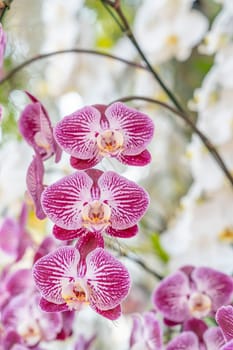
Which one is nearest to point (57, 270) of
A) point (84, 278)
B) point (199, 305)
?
point (84, 278)

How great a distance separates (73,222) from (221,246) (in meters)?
0.34

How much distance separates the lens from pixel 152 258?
759 mm

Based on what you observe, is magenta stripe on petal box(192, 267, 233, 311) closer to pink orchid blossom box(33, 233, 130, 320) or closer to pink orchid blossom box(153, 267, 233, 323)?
pink orchid blossom box(153, 267, 233, 323)

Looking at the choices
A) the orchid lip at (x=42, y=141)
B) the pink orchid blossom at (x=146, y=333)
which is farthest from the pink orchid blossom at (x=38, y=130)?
the pink orchid blossom at (x=146, y=333)

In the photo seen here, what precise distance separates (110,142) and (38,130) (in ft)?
0.21

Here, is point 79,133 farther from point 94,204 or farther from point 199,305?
point 199,305

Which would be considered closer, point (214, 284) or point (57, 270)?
point (57, 270)

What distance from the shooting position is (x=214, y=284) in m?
0.43

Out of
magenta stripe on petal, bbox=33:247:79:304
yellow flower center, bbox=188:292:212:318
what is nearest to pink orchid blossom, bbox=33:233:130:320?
magenta stripe on petal, bbox=33:247:79:304

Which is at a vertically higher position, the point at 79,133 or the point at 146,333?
the point at 79,133

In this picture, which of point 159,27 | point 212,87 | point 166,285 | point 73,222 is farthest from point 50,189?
point 159,27

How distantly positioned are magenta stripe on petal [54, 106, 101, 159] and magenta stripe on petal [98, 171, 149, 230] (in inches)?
0.6

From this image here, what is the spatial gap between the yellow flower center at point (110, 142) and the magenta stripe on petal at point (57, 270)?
0.05m

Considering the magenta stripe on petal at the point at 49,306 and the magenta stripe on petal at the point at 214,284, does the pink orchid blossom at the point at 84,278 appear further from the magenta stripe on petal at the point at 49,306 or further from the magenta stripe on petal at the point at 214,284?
the magenta stripe on petal at the point at 214,284
